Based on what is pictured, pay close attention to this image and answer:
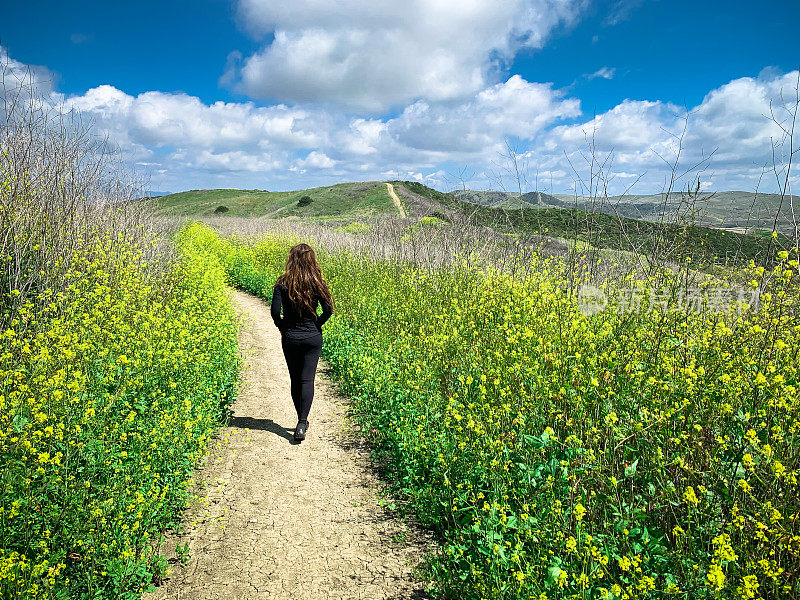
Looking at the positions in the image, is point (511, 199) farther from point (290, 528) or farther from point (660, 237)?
point (290, 528)

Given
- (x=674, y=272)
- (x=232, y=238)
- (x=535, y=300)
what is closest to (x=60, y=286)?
(x=535, y=300)

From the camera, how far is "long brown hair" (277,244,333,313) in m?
5.36

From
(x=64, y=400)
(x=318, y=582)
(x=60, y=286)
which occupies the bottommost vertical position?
(x=318, y=582)

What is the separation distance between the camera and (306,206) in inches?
2413

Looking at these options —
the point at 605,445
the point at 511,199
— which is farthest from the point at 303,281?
the point at 511,199

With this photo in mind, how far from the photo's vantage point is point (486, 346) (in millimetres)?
5770

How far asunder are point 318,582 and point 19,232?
563 centimetres

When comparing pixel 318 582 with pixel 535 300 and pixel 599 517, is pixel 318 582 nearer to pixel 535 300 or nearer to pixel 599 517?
pixel 599 517

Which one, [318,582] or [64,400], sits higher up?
[64,400]

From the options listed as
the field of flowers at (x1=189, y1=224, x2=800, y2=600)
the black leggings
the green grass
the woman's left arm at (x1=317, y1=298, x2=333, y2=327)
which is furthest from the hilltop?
the green grass

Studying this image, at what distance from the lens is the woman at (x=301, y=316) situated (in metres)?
5.37

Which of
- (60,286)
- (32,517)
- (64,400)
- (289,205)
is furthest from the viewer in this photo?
(289,205)

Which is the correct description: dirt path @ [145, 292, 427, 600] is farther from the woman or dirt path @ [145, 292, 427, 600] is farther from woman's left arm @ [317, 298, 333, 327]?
woman's left arm @ [317, 298, 333, 327]

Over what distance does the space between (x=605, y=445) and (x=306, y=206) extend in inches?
2404
